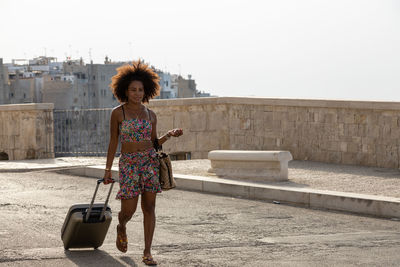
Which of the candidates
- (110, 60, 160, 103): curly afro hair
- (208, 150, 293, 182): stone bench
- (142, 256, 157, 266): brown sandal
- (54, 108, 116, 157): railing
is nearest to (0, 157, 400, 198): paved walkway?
(208, 150, 293, 182): stone bench

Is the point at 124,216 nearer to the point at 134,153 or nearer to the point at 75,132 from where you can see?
the point at 134,153

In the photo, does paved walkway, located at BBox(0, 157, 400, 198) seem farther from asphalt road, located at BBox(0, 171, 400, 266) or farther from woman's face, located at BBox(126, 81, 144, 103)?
woman's face, located at BBox(126, 81, 144, 103)

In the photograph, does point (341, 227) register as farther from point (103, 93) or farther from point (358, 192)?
point (103, 93)

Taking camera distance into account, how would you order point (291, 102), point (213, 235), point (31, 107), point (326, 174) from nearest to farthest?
point (213, 235) < point (326, 174) < point (291, 102) < point (31, 107)

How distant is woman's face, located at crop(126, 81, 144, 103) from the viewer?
22.4 ft

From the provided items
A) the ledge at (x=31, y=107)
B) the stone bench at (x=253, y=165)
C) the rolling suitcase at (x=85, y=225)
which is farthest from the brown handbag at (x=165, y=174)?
the ledge at (x=31, y=107)

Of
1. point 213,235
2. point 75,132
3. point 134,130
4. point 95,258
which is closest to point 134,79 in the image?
point 134,130

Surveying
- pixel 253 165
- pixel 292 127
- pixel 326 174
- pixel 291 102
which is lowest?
pixel 326 174

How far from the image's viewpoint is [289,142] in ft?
51.1

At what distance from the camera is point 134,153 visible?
6684mm

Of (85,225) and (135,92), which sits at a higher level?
(135,92)

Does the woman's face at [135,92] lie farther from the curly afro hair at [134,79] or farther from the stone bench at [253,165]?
the stone bench at [253,165]

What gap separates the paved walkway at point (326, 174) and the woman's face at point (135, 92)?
195 inches

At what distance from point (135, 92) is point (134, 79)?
0.15 m
